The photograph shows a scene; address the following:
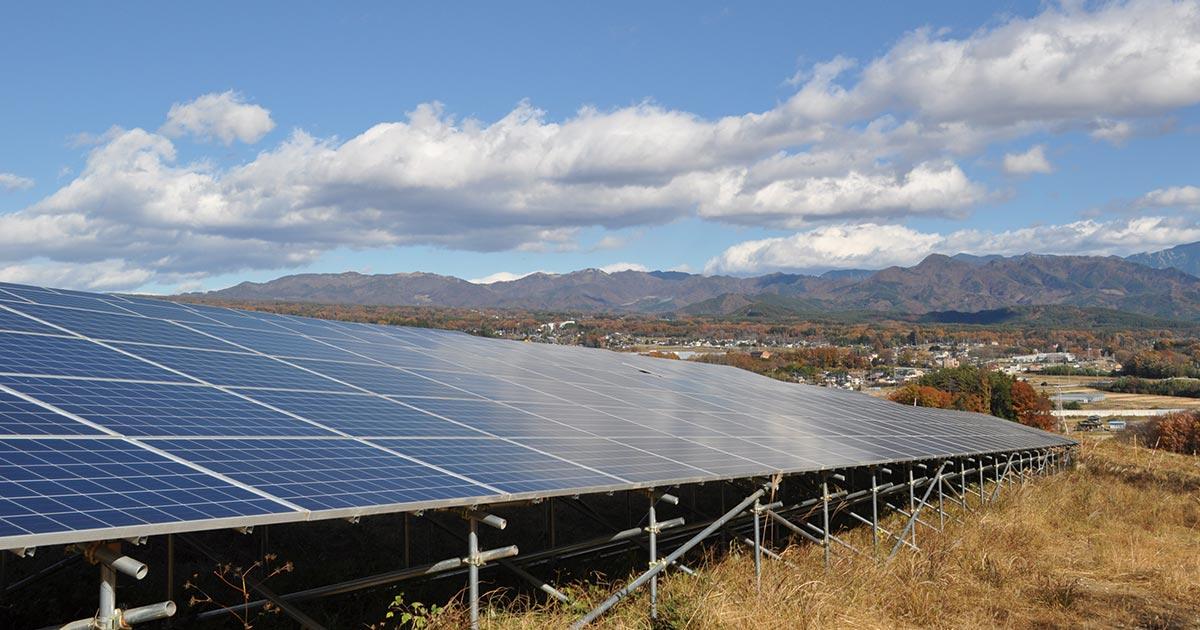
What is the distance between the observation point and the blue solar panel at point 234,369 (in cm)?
1296

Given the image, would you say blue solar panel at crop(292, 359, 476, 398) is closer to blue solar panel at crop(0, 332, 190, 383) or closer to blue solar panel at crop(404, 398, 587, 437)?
blue solar panel at crop(404, 398, 587, 437)

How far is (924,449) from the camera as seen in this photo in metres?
20.8

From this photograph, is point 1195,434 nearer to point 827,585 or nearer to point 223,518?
point 827,585

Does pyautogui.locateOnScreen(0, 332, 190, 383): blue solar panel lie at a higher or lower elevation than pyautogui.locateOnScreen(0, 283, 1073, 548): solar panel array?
higher

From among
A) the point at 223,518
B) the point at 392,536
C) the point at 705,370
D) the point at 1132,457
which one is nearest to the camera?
the point at 223,518

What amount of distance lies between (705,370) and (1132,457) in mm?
30327

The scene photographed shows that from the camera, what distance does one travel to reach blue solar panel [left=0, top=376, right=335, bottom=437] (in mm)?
9209

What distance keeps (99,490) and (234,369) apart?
7.12m

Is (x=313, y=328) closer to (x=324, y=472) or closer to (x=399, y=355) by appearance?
(x=399, y=355)

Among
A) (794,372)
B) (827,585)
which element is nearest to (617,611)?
(827,585)

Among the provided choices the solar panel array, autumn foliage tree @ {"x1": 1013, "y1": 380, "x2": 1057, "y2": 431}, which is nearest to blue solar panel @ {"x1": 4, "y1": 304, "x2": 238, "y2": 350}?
the solar panel array

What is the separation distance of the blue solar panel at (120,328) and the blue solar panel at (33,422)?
5280mm

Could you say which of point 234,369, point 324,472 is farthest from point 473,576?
point 234,369

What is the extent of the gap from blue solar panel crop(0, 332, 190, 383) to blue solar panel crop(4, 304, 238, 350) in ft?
3.22
